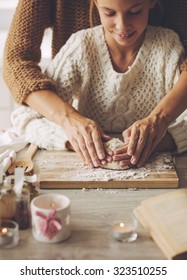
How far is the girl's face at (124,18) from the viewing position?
4.63 feet

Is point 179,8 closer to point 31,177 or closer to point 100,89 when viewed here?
point 100,89

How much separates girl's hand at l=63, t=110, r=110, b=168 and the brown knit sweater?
150 millimetres

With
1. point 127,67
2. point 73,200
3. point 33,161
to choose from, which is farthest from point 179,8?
point 73,200

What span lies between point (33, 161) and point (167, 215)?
1.61ft

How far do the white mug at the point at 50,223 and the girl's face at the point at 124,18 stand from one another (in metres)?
0.64

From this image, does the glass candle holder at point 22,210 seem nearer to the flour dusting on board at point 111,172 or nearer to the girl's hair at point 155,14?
the flour dusting on board at point 111,172

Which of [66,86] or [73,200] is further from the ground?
[66,86]

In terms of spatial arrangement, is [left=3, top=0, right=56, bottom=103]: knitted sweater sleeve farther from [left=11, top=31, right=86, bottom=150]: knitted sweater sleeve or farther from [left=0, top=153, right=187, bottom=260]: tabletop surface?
[left=0, top=153, right=187, bottom=260]: tabletop surface

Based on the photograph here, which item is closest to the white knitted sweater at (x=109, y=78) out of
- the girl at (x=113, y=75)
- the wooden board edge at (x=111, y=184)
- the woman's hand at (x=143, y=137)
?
the girl at (x=113, y=75)

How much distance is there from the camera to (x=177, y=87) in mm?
1529

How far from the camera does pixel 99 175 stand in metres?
1.27

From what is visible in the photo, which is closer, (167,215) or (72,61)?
(167,215)

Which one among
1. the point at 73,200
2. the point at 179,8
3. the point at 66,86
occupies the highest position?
the point at 179,8

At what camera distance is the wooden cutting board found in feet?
4.04
